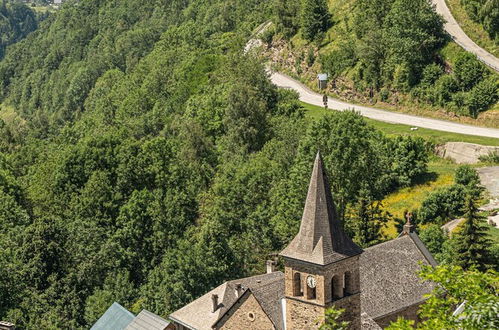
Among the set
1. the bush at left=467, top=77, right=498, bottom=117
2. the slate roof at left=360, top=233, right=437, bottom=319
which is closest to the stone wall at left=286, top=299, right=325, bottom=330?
the slate roof at left=360, top=233, right=437, bottom=319

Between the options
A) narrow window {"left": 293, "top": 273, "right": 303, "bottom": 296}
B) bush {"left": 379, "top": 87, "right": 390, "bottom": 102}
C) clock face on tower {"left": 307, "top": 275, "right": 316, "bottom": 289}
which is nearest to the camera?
clock face on tower {"left": 307, "top": 275, "right": 316, "bottom": 289}

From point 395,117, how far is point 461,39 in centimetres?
1272

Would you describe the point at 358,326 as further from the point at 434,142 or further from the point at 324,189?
the point at 434,142

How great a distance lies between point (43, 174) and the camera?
3268 inches

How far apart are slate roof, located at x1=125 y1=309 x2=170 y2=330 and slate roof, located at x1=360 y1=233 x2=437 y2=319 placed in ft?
47.5

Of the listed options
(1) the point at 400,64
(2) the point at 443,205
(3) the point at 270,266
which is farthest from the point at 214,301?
(1) the point at 400,64

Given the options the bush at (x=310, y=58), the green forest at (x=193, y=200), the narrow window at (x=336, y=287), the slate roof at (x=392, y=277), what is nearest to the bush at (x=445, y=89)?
the green forest at (x=193, y=200)

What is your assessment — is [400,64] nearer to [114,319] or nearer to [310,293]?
[114,319]

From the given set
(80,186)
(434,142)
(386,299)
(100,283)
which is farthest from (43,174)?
(386,299)

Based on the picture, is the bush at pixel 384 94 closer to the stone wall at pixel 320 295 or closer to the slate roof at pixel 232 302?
the slate roof at pixel 232 302

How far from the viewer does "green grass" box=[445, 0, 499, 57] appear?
8331 cm

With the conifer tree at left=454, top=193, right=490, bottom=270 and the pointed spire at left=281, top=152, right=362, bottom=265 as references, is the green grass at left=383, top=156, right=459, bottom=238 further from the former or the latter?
the pointed spire at left=281, top=152, right=362, bottom=265

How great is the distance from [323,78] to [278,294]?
5400 cm

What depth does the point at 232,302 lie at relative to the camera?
48.8m
